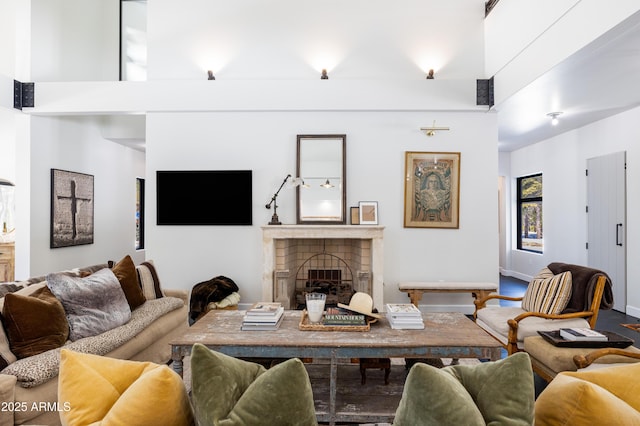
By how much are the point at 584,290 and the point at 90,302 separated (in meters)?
3.79

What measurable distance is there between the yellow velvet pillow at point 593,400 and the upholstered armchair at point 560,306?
1.83 metres

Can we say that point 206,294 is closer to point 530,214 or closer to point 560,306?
point 560,306

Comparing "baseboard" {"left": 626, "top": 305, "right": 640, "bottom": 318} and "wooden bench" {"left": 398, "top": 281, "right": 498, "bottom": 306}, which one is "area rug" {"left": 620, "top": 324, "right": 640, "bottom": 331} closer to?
"baseboard" {"left": 626, "top": 305, "right": 640, "bottom": 318}

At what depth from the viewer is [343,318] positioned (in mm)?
2430

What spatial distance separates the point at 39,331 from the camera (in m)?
2.13

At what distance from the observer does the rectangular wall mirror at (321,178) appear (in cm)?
457

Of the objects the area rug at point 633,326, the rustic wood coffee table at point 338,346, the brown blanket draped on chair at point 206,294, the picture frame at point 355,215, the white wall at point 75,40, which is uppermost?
the white wall at point 75,40

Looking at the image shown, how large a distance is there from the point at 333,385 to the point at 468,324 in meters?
1.07

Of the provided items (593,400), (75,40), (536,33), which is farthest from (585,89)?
(75,40)

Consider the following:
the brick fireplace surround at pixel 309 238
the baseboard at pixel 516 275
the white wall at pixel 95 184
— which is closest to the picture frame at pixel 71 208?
the white wall at pixel 95 184

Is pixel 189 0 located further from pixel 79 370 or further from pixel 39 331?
pixel 79 370

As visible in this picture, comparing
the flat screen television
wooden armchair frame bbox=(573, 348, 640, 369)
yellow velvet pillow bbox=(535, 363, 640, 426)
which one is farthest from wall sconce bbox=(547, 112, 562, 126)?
yellow velvet pillow bbox=(535, 363, 640, 426)

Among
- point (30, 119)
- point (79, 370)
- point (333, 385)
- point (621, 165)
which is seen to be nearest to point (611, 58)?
point (621, 165)

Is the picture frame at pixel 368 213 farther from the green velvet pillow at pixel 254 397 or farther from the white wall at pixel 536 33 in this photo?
the green velvet pillow at pixel 254 397
